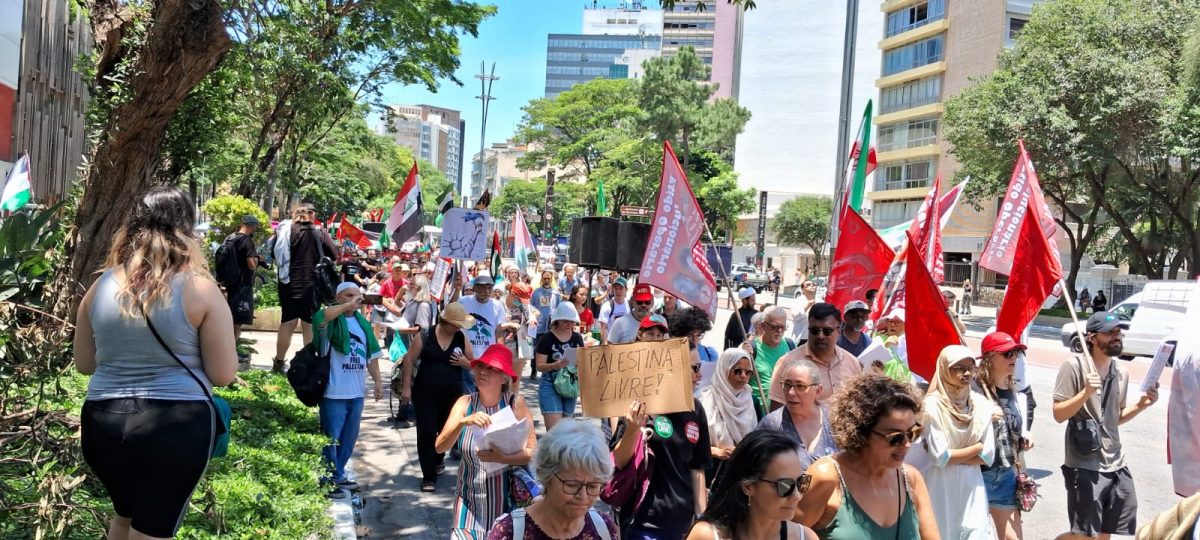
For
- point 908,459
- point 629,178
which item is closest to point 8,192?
point 908,459

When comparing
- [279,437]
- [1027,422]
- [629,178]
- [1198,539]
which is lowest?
[279,437]

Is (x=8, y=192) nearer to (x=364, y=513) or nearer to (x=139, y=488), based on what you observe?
(x=364, y=513)

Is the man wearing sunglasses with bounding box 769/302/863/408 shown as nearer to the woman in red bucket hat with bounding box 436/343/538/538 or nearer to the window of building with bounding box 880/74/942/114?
the woman in red bucket hat with bounding box 436/343/538/538

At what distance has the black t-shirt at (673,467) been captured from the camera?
14.4 ft

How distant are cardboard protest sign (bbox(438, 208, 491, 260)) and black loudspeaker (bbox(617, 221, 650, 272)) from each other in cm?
160

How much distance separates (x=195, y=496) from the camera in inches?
193

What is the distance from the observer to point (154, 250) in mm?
3213

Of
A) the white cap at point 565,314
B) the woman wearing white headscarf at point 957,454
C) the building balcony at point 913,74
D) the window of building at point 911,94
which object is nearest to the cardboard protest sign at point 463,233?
the white cap at point 565,314

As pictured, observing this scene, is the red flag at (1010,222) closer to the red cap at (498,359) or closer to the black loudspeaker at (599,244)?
the red cap at (498,359)

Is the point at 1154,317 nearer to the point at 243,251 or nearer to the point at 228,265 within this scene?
the point at 243,251

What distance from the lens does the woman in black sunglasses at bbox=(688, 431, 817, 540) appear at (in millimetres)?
2971

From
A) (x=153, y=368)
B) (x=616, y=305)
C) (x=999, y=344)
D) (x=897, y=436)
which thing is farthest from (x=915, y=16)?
(x=153, y=368)

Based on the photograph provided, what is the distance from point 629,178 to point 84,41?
30.7m

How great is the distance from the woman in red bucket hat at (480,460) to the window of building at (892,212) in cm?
5744
